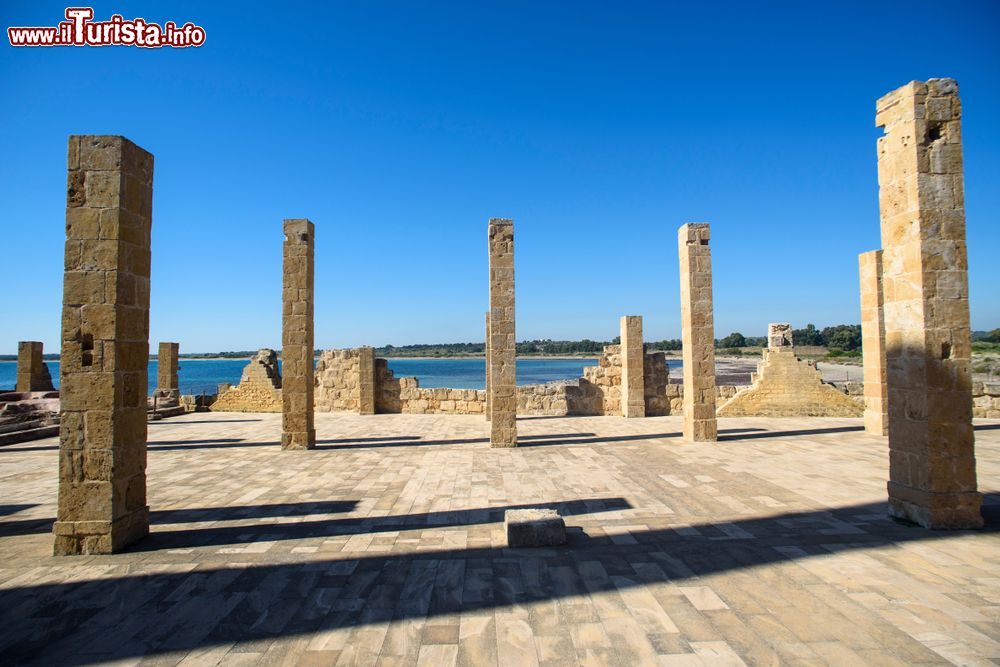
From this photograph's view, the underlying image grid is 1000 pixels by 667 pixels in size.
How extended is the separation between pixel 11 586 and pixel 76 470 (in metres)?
1.10

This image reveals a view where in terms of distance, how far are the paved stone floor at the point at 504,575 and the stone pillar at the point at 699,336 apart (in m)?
3.01

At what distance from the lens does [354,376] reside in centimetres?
1862

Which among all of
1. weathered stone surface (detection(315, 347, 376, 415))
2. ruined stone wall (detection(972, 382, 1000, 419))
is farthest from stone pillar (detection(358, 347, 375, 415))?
ruined stone wall (detection(972, 382, 1000, 419))

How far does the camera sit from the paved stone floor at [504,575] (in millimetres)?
3301

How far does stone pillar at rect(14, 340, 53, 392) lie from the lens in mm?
18797

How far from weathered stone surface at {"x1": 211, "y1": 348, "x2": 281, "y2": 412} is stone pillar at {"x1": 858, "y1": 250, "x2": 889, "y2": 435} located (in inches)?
747

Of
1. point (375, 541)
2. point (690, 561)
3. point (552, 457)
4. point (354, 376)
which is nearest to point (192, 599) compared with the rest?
point (375, 541)

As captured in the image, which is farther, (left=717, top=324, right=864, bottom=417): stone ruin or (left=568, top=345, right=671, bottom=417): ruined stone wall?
(left=568, top=345, right=671, bottom=417): ruined stone wall

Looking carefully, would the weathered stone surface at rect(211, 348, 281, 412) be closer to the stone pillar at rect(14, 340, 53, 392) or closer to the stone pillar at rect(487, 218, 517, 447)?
the stone pillar at rect(14, 340, 53, 392)

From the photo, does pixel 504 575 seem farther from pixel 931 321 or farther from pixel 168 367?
pixel 168 367

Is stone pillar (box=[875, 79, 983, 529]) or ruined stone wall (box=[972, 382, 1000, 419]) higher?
stone pillar (box=[875, 79, 983, 529])

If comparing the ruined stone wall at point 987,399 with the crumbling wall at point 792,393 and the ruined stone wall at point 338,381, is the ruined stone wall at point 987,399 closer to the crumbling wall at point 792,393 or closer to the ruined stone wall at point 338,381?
the crumbling wall at point 792,393

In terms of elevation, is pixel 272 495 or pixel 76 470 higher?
pixel 76 470

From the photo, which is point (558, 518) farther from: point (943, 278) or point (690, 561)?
point (943, 278)
